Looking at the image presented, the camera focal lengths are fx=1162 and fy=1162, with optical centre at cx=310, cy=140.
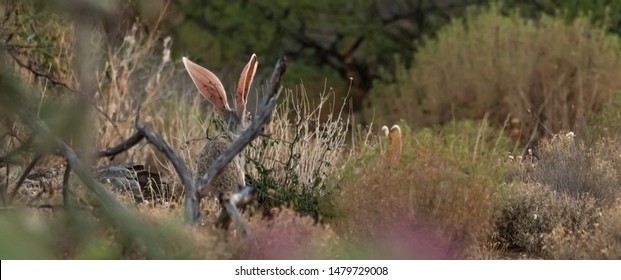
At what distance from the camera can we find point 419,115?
12.3 metres

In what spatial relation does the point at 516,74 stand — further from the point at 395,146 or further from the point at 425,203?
the point at 425,203

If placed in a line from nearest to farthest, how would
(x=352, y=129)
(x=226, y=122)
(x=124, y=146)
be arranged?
(x=124, y=146)
(x=226, y=122)
(x=352, y=129)

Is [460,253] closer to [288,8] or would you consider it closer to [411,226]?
[411,226]

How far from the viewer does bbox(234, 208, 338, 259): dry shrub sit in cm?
410

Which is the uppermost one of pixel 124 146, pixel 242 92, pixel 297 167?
pixel 124 146

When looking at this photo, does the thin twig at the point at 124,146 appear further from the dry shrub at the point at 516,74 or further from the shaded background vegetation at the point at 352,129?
the dry shrub at the point at 516,74

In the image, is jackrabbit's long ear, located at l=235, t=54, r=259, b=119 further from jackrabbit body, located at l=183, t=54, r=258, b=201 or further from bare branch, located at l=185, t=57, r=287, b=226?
bare branch, located at l=185, t=57, r=287, b=226

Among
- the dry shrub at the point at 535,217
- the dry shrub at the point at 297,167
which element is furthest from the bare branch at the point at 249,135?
the dry shrub at the point at 535,217

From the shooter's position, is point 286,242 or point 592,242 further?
point 592,242

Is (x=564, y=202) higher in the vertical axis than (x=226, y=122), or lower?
lower

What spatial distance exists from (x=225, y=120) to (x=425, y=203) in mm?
1426

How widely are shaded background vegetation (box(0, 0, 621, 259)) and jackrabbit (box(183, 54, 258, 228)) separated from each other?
22 cm

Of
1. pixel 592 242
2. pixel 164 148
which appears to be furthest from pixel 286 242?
pixel 592 242

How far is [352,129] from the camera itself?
7453 millimetres
